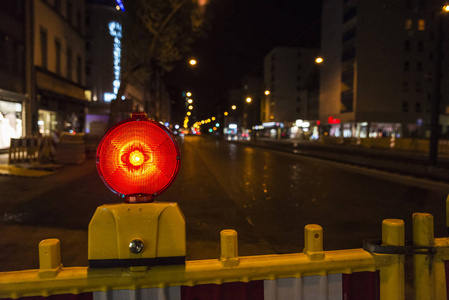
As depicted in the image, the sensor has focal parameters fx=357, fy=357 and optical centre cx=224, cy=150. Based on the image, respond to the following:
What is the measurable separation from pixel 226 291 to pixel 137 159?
801 millimetres

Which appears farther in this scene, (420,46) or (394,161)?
(420,46)

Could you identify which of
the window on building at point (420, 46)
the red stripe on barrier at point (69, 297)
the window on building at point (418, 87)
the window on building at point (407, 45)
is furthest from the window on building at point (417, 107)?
the red stripe on barrier at point (69, 297)

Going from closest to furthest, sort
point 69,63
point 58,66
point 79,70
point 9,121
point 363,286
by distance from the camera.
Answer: point 363,286 → point 9,121 → point 58,66 → point 69,63 → point 79,70

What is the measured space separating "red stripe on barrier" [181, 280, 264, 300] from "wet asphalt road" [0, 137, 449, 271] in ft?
9.70

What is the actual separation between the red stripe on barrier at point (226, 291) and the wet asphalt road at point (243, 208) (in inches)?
116

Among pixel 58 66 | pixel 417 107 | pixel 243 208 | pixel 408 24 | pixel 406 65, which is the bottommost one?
pixel 243 208

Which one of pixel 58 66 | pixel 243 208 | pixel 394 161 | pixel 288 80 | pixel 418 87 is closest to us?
pixel 243 208

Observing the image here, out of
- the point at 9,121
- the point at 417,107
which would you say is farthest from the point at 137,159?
the point at 417,107

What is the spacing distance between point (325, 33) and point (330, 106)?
11.8 m

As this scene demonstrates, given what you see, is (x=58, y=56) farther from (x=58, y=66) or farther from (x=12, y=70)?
(x=12, y=70)

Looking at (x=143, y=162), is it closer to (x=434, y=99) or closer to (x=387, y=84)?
(x=434, y=99)

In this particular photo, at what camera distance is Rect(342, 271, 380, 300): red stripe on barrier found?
1.92 meters

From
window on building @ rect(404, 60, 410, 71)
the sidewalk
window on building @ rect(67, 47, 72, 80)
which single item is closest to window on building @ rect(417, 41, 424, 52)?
window on building @ rect(404, 60, 410, 71)

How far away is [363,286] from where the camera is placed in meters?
1.94
